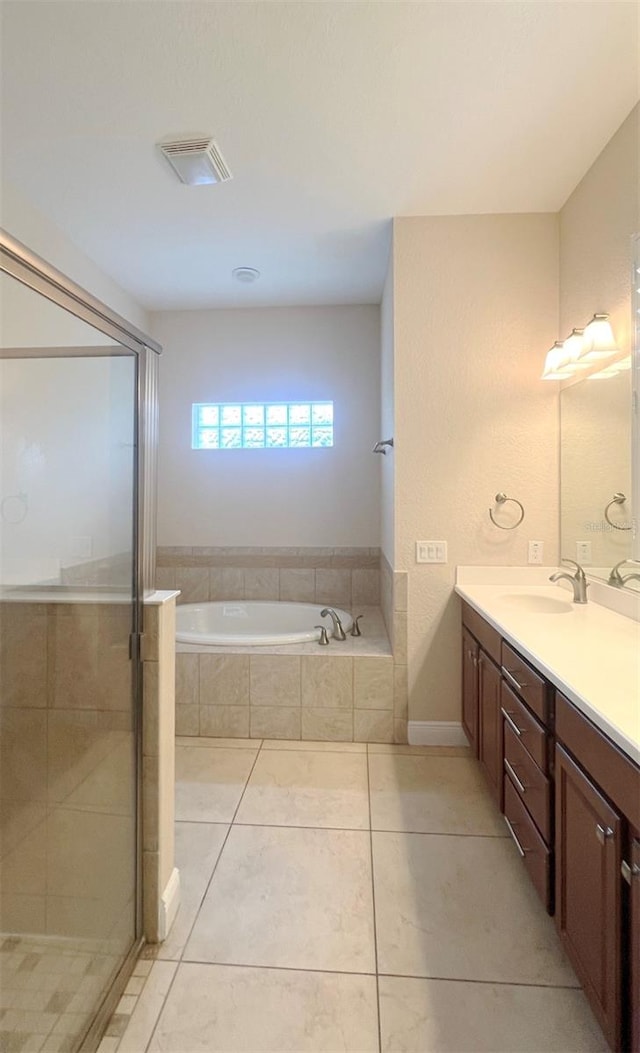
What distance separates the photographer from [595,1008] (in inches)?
41.1

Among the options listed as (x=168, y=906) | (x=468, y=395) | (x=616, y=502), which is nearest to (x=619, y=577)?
(x=616, y=502)

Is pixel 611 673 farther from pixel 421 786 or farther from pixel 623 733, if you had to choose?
pixel 421 786

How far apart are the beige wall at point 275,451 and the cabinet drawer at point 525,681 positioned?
6.72 feet

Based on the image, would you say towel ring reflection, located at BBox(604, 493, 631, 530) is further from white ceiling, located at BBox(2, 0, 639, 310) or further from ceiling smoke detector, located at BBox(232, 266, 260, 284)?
ceiling smoke detector, located at BBox(232, 266, 260, 284)

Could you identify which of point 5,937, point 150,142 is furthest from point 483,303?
point 5,937

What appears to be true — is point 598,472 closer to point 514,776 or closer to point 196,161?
point 514,776

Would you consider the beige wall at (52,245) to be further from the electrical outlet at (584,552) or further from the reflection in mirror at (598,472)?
the electrical outlet at (584,552)

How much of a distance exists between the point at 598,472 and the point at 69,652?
2154mm

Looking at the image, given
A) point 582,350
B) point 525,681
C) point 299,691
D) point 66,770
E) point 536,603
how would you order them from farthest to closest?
point 299,691
point 536,603
point 582,350
point 525,681
point 66,770

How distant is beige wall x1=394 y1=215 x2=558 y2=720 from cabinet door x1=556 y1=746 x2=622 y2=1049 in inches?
51.4

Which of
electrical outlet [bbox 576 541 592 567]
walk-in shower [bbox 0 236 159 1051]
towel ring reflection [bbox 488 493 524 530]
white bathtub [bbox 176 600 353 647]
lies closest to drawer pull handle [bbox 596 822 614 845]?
walk-in shower [bbox 0 236 159 1051]

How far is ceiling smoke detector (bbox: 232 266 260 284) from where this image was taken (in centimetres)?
304

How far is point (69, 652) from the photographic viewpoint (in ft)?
4.17

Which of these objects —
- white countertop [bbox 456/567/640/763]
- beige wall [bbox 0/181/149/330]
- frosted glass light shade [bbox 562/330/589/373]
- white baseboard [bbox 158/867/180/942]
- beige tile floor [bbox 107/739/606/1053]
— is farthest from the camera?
beige wall [bbox 0/181/149/330]
